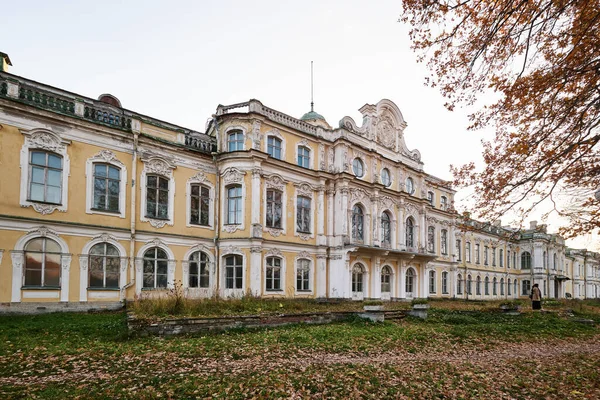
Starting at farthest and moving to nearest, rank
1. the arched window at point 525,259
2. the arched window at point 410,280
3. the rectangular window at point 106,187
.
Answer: the arched window at point 525,259
the arched window at point 410,280
the rectangular window at point 106,187

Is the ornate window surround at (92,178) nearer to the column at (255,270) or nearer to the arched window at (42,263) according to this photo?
the arched window at (42,263)

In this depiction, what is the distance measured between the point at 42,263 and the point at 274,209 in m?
10.8

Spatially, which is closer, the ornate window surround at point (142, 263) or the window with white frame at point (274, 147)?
the ornate window surround at point (142, 263)

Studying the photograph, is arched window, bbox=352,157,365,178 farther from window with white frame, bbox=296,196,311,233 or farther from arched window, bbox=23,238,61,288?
arched window, bbox=23,238,61,288

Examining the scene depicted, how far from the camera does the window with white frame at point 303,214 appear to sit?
905 inches

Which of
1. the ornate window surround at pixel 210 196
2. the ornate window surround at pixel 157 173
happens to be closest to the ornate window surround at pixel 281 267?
the ornate window surround at pixel 210 196

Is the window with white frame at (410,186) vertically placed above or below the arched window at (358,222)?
above

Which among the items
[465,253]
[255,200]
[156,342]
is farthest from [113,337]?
[465,253]

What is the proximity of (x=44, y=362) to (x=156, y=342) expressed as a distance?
2493mm

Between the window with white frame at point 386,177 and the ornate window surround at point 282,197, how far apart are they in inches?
339

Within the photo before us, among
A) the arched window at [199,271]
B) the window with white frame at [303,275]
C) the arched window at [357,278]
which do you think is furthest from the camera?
the arched window at [357,278]

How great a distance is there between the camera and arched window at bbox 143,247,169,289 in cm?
1812

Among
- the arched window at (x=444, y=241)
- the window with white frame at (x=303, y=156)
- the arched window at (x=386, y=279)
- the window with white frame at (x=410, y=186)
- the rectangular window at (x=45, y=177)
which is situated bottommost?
the arched window at (x=386, y=279)

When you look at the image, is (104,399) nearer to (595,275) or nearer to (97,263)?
(97,263)
